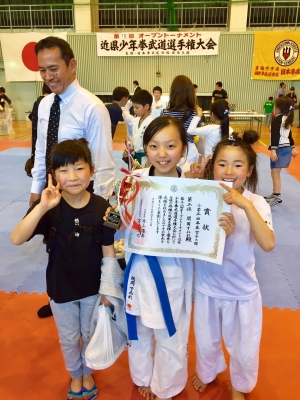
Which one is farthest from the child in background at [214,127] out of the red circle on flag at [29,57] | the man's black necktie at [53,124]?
the red circle on flag at [29,57]

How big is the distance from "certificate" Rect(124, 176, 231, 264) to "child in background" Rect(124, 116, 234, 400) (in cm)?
14

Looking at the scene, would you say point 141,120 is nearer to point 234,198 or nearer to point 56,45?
point 56,45

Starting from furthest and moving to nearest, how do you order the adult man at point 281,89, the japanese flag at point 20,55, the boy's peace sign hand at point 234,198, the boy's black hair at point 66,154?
1. the japanese flag at point 20,55
2. the adult man at point 281,89
3. the boy's black hair at point 66,154
4. the boy's peace sign hand at point 234,198

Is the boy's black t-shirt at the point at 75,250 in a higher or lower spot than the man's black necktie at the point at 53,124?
lower

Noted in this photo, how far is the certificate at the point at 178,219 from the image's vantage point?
1.48m

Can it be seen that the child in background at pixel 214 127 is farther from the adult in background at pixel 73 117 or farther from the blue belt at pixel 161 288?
the blue belt at pixel 161 288

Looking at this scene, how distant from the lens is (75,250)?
1.67 meters

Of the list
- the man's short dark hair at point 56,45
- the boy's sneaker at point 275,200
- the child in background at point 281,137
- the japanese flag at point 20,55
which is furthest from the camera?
the japanese flag at point 20,55

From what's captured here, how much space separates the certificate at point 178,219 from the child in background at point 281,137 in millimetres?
3741

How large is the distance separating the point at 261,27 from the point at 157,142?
45.8 feet

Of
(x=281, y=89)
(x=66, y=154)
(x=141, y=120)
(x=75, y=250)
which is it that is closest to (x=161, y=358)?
(x=75, y=250)

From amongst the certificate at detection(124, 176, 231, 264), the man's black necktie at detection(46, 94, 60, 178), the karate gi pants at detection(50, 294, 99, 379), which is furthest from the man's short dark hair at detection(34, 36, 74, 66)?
the karate gi pants at detection(50, 294, 99, 379)

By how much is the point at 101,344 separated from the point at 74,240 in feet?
1.76

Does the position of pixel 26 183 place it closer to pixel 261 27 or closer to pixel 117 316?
pixel 117 316
